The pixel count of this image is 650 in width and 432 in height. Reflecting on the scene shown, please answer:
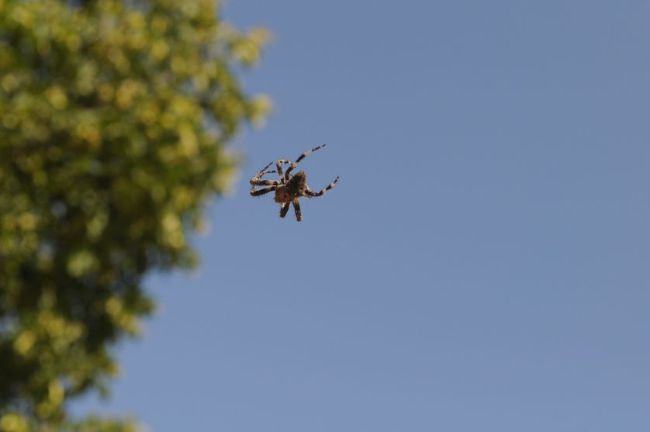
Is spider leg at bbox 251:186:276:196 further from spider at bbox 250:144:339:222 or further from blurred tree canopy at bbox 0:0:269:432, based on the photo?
blurred tree canopy at bbox 0:0:269:432

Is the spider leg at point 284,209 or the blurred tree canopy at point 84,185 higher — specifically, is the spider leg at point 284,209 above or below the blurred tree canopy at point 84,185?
above

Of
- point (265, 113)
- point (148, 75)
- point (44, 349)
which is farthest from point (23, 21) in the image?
point (44, 349)

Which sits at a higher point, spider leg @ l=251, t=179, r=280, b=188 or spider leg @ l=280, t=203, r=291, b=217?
spider leg @ l=251, t=179, r=280, b=188

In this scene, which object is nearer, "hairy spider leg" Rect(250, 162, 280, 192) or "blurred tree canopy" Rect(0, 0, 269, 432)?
"blurred tree canopy" Rect(0, 0, 269, 432)

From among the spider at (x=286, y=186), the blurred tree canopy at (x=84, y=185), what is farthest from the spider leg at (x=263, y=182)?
the blurred tree canopy at (x=84, y=185)

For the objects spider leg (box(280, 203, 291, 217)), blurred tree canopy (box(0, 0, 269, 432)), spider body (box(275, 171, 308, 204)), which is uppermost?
spider leg (box(280, 203, 291, 217))

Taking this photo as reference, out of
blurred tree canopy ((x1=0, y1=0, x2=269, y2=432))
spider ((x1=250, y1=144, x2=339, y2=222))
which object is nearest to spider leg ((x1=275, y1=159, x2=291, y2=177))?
spider ((x1=250, y1=144, x2=339, y2=222))

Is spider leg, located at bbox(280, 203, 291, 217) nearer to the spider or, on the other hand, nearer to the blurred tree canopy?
the spider

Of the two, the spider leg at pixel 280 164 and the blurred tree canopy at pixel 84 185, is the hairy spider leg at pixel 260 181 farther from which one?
the blurred tree canopy at pixel 84 185

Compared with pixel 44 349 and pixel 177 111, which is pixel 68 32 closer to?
pixel 177 111

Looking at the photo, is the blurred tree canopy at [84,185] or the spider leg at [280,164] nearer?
the blurred tree canopy at [84,185]
